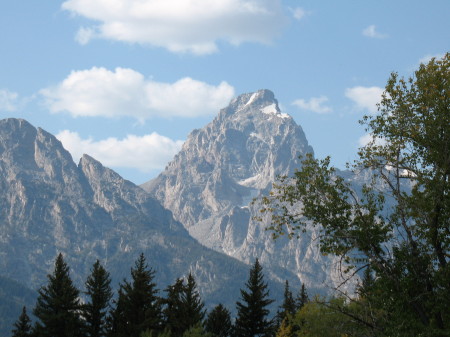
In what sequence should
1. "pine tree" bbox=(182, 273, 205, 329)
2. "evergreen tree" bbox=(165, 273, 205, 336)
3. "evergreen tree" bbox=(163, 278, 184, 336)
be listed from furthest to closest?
"pine tree" bbox=(182, 273, 205, 329) → "evergreen tree" bbox=(165, 273, 205, 336) → "evergreen tree" bbox=(163, 278, 184, 336)

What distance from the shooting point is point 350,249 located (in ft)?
87.1

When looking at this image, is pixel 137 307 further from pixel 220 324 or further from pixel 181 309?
pixel 220 324

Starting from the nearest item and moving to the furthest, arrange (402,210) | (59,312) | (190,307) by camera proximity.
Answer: (402,210), (59,312), (190,307)

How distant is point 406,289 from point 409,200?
3423 millimetres

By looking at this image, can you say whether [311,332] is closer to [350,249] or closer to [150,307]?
[150,307]

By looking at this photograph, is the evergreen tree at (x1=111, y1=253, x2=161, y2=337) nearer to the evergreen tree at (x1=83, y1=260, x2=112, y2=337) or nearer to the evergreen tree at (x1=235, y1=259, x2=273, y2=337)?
the evergreen tree at (x1=83, y1=260, x2=112, y2=337)

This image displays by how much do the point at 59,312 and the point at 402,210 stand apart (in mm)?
41742

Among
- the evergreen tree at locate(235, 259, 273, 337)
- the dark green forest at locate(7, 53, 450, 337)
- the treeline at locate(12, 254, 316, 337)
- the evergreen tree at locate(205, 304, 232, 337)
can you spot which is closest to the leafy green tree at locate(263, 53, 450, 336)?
the dark green forest at locate(7, 53, 450, 337)

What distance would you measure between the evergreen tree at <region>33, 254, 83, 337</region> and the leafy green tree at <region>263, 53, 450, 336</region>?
123 ft

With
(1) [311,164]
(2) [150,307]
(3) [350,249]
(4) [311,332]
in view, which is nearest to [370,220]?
(3) [350,249]

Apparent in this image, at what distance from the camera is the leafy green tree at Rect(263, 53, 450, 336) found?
25.5 m

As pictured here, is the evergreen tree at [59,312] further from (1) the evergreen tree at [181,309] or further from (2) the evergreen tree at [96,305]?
(1) the evergreen tree at [181,309]

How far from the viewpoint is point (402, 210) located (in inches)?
1035

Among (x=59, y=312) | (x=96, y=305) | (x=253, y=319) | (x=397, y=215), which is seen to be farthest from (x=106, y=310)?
(x=397, y=215)
